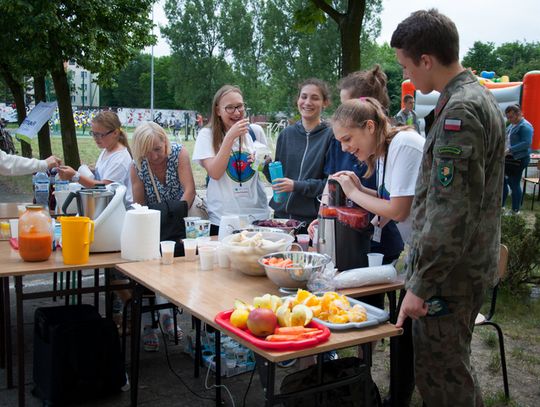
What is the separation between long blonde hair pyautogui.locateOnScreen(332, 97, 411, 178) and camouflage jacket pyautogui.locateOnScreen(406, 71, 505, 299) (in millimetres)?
480

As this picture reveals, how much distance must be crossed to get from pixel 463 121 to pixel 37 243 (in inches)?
88.0

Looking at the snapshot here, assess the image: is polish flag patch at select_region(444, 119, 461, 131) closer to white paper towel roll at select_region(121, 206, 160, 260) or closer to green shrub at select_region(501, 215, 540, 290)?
white paper towel roll at select_region(121, 206, 160, 260)

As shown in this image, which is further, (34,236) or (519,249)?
(519,249)

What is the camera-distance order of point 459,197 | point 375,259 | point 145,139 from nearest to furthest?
1. point 459,197
2. point 375,259
3. point 145,139

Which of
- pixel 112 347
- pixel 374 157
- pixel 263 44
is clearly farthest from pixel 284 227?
pixel 263 44

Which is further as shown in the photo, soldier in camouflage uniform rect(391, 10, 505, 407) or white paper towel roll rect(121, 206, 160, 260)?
white paper towel roll rect(121, 206, 160, 260)

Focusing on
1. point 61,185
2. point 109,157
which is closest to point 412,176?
point 61,185

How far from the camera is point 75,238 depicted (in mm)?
3016

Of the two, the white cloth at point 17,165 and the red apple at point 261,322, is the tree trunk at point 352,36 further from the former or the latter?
the red apple at point 261,322

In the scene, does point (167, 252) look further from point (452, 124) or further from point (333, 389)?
point (452, 124)

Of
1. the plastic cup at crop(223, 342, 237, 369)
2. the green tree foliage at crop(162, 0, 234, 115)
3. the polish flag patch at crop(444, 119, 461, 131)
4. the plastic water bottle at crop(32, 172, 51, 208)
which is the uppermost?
the green tree foliage at crop(162, 0, 234, 115)

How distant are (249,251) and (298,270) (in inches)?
14.0

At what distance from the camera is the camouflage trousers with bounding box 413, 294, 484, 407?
6.66 ft

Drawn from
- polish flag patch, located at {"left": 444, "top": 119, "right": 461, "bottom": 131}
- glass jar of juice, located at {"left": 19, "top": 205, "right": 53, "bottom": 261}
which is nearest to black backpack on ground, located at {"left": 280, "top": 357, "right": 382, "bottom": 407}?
polish flag patch, located at {"left": 444, "top": 119, "right": 461, "bottom": 131}
